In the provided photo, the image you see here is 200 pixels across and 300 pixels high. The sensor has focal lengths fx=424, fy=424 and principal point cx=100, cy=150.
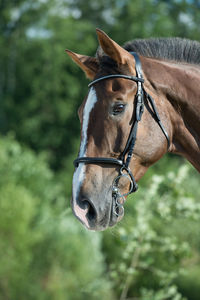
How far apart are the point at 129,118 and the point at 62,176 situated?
75.1ft

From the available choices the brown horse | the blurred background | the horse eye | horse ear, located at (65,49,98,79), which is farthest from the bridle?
the blurred background

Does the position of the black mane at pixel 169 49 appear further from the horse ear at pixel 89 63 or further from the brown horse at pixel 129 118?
the horse ear at pixel 89 63

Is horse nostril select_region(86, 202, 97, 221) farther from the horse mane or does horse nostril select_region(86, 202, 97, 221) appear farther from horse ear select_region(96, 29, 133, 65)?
the horse mane

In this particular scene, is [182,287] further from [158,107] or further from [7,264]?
[158,107]

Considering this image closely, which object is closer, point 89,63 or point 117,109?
point 117,109

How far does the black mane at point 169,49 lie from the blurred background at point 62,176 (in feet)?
5.74

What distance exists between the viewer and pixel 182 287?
15664 mm

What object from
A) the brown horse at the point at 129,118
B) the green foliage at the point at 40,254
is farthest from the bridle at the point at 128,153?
the green foliage at the point at 40,254

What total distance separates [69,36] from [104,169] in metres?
28.6

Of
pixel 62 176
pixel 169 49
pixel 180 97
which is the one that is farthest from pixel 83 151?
pixel 62 176

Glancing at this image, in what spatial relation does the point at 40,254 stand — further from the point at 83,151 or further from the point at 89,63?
the point at 83,151

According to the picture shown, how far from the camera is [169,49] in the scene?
3.32 metres

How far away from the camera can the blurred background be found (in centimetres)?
817

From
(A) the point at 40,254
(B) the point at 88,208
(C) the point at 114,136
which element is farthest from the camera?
(A) the point at 40,254
